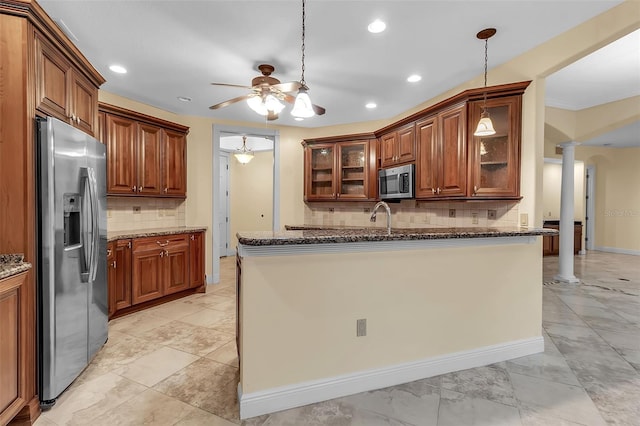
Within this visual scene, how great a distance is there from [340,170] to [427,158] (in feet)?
5.53

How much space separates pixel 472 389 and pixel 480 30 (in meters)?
2.69

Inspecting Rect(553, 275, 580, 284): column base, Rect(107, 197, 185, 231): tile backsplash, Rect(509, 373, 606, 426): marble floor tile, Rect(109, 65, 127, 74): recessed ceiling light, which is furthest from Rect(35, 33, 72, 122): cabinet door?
Rect(553, 275, 580, 284): column base

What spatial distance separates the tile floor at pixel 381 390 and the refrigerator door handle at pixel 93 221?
0.77 m

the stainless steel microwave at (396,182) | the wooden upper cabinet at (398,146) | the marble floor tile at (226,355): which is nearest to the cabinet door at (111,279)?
the marble floor tile at (226,355)

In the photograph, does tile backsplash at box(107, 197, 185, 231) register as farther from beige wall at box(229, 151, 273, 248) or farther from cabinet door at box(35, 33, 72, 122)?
beige wall at box(229, 151, 273, 248)

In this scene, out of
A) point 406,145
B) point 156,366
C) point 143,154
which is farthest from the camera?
point 406,145

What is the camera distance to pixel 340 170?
198 inches

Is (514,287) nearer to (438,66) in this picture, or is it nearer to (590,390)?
(590,390)

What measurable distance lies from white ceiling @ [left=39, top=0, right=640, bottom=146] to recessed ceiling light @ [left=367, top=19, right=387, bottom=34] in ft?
0.15

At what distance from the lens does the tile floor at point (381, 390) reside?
1749 mm

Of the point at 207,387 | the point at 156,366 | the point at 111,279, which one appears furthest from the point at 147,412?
the point at 111,279

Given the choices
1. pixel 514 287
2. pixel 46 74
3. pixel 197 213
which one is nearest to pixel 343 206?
pixel 197 213

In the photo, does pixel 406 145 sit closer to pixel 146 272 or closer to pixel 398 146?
pixel 398 146

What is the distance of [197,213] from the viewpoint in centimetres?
473
